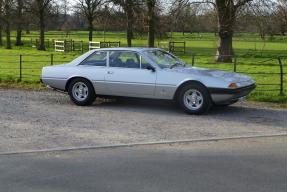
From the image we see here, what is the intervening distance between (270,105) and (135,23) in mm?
21596

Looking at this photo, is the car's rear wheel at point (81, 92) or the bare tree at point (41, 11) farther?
the bare tree at point (41, 11)

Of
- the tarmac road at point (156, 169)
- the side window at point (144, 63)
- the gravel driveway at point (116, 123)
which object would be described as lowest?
the tarmac road at point (156, 169)

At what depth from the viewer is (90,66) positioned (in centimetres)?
1103

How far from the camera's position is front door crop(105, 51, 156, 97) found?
10227mm

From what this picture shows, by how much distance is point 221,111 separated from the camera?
408 inches

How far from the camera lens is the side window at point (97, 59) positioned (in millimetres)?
10945

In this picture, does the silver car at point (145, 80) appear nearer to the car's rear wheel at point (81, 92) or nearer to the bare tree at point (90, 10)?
the car's rear wheel at point (81, 92)

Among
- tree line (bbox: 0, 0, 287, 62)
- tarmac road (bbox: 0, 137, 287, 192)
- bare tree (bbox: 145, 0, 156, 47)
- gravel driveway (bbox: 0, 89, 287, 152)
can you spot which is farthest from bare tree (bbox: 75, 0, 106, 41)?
tarmac road (bbox: 0, 137, 287, 192)

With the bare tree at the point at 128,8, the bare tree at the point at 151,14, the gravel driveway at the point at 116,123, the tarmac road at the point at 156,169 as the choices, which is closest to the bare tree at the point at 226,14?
the bare tree at the point at 151,14

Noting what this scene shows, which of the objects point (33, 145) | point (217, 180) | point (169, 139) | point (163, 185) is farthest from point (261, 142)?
point (33, 145)

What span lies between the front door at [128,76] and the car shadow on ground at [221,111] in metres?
0.40

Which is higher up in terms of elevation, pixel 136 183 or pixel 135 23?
pixel 135 23

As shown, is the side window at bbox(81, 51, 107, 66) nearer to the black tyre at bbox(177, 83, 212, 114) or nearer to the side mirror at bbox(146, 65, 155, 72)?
the side mirror at bbox(146, 65, 155, 72)

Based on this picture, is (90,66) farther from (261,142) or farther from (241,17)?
(241,17)
